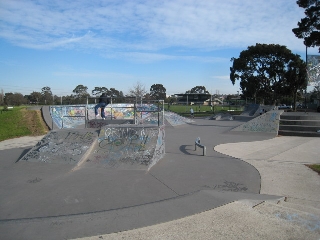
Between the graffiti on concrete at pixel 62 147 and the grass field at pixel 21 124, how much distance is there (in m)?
7.56

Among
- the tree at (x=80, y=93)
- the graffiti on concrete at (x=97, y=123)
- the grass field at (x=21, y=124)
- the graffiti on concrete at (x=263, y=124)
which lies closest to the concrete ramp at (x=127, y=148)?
the graffiti on concrete at (x=97, y=123)

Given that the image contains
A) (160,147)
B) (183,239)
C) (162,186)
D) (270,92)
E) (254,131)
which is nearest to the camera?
(183,239)

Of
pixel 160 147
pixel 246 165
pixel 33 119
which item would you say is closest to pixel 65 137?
pixel 160 147

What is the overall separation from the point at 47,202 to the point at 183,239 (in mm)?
2923

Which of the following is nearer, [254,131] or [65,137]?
[65,137]

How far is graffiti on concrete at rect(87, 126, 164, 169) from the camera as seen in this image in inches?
294

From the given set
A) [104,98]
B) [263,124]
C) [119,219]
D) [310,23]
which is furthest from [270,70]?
[119,219]

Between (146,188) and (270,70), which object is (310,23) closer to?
(270,70)

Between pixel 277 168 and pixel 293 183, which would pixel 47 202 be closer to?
pixel 293 183

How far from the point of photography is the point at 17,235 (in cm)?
349

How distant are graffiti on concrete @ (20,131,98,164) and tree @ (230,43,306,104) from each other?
135 ft

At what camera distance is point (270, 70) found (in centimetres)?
4397

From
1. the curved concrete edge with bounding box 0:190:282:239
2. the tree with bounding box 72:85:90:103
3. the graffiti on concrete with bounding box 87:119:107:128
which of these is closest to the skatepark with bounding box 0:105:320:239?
the curved concrete edge with bounding box 0:190:282:239

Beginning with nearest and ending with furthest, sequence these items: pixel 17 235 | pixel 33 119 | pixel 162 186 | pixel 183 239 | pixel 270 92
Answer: pixel 183 239
pixel 17 235
pixel 162 186
pixel 33 119
pixel 270 92
